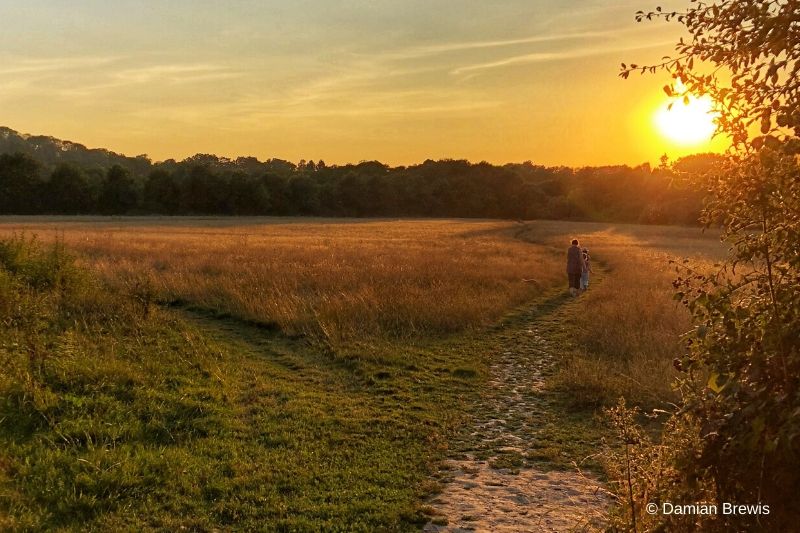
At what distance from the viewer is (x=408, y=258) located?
2738 centimetres

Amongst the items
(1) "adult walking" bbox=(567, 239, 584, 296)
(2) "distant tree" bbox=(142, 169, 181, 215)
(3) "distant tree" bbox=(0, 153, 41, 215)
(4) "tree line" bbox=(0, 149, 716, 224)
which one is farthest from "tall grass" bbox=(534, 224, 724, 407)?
(3) "distant tree" bbox=(0, 153, 41, 215)

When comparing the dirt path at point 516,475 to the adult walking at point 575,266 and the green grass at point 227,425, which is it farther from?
the adult walking at point 575,266

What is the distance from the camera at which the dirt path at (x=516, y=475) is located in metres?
5.72

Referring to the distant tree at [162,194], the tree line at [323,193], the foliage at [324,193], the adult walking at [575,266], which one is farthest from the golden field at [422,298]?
the distant tree at [162,194]

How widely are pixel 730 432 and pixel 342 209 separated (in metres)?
113

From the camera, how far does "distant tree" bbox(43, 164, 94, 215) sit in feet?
311

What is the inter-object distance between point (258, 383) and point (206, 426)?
7.58 ft

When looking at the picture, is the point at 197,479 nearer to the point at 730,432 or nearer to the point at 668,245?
the point at 730,432

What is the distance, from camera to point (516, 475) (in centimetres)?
684

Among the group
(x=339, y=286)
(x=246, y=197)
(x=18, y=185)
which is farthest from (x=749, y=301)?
(x=18, y=185)

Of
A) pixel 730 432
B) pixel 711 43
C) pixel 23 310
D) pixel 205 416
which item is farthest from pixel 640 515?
pixel 23 310

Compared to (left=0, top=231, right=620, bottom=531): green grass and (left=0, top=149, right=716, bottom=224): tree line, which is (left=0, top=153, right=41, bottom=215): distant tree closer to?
(left=0, top=149, right=716, bottom=224): tree line

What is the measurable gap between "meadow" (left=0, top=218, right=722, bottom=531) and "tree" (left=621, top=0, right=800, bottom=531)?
1.23 m

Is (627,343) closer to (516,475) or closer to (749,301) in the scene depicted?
(516,475)
